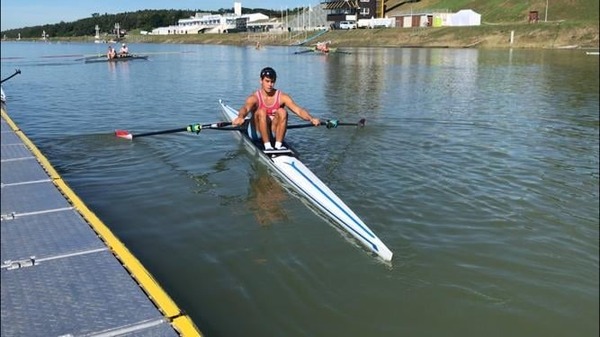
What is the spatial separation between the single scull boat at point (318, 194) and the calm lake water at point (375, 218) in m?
0.19

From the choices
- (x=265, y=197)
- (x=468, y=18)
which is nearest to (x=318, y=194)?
(x=265, y=197)

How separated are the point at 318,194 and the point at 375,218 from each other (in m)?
1.17

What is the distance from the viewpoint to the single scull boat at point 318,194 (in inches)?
294

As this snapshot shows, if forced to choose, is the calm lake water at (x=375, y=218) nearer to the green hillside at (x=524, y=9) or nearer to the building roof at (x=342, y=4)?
the green hillside at (x=524, y=9)

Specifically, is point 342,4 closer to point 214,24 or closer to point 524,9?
point 524,9

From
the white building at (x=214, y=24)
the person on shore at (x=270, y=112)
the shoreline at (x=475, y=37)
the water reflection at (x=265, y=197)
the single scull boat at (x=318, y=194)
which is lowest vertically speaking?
the water reflection at (x=265, y=197)

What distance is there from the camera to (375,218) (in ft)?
28.9

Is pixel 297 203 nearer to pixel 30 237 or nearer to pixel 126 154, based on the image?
pixel 30 237

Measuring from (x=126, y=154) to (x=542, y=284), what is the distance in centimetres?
1091

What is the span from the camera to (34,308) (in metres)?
4.77

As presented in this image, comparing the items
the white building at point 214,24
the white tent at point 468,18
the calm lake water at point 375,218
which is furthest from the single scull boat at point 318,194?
the white building at point 214,24

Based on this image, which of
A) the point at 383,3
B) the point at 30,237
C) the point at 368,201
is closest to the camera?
the point at 30,237

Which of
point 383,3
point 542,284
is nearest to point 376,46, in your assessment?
point 383,3

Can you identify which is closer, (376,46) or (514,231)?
(514,231)
